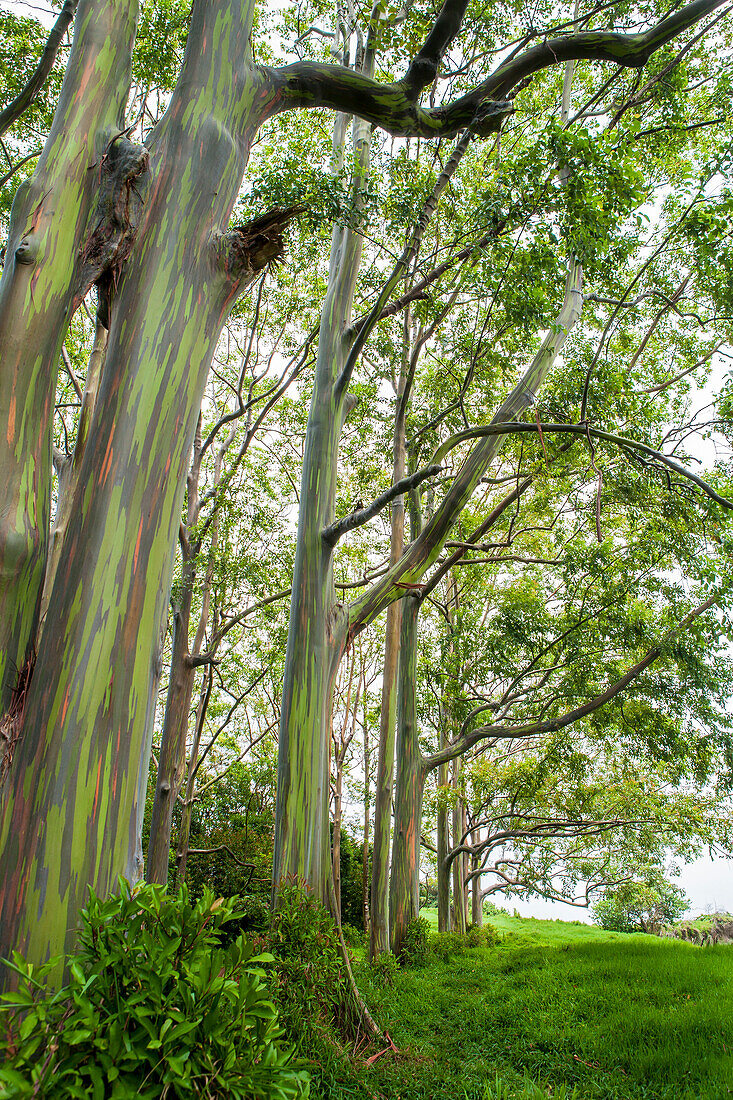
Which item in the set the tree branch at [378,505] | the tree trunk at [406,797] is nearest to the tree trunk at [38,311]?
the tree branch at [378,505]

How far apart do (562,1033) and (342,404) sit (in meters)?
5.45

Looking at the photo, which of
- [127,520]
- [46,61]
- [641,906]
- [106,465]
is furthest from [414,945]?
[641,906]

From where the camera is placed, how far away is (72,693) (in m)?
2.31

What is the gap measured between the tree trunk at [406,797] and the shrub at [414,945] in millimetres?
60

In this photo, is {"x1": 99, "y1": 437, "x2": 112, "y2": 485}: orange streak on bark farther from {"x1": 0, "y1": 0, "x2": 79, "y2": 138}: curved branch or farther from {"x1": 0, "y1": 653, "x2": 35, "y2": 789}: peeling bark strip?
{"x1": 0, "y1": 0, "x2": 79, "y2": 138}: curved branch

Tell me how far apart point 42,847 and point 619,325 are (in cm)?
845

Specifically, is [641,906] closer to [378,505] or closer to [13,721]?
[378,505]

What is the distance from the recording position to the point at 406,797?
822cm

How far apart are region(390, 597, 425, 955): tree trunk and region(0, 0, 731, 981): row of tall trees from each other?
0.05 meters

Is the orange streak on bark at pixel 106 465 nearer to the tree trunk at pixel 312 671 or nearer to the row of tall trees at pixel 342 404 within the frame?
the row of tall trees at pixel 342 404

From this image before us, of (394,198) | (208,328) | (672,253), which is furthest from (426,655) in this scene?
(208,328)

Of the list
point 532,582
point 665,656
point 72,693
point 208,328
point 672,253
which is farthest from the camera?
point 532,582

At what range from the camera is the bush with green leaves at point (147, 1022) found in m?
1.36

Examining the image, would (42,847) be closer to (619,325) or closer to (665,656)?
(665,656)
